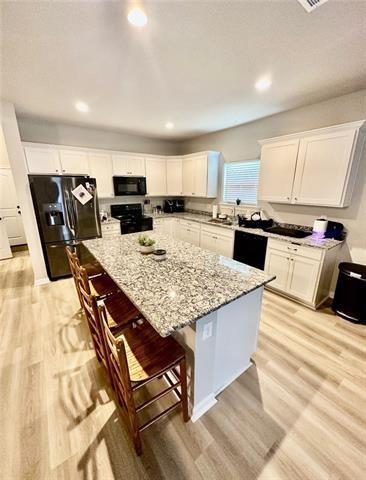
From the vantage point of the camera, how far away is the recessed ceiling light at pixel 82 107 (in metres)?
2.77

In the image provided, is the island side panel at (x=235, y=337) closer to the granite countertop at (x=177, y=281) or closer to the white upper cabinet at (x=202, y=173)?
the granite countertop at (x=177, y=281)

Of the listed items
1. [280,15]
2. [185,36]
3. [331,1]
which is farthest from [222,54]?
[331,1]

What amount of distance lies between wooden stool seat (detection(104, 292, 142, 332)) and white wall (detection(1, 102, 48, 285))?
225 centimetres

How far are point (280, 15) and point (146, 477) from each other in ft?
9.89

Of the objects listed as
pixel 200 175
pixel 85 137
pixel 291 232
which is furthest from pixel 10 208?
pixel 291 232

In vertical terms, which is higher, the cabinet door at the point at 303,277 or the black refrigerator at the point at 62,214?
the black refrigerator at the point at 62,214

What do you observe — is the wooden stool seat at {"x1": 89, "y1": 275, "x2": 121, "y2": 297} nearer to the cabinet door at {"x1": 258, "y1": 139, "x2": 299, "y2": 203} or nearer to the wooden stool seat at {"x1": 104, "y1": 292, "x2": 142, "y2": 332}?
the wooden stool seat at {"x1": 104, "y1": 292, "x2": 142, "y2": 332}

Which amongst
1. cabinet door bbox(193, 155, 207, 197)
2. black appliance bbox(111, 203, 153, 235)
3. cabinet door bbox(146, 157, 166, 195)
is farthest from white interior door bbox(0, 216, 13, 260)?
cabinet door bbox(193, 155, 207, 197)

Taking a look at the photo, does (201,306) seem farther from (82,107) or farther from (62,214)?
(82,107)

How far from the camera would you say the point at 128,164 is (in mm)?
4348

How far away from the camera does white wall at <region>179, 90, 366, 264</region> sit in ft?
8.20

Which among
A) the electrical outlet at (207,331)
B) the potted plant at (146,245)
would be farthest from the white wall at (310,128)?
the electrical outlet at (207,331)

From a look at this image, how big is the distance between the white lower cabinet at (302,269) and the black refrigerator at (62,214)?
312 cm

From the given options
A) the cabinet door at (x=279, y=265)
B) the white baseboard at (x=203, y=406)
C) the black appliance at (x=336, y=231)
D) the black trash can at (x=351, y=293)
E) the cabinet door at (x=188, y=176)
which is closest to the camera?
the white baseboard at (x=203, y=406)
